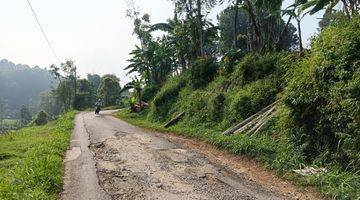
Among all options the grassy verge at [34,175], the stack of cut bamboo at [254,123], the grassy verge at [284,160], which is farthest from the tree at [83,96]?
the grassy verge at [34,175]

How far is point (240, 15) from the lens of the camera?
2040 inches

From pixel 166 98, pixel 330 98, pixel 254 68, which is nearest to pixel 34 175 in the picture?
pixel 330 98

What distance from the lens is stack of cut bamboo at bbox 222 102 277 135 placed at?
13.6m

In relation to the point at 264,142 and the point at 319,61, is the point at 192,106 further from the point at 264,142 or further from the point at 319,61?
the point at 319,61

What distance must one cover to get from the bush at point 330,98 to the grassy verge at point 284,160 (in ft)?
1.42

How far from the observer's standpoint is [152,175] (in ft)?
31.9

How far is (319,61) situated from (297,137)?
2.06 metres

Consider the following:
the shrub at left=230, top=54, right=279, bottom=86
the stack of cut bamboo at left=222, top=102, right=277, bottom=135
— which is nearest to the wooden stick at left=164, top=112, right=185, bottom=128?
the shrub at left=230, top=54, right=279, bottom=86

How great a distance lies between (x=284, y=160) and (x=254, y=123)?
3977mm

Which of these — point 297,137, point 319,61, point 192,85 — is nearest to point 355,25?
point 319,61

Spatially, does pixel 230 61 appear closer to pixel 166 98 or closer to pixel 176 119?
pixel 176 119

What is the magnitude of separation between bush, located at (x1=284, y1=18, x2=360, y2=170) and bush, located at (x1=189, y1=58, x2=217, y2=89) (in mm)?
12266

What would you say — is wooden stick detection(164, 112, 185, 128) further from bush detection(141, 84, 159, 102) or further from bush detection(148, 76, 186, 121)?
bush detection(141, 84, 159, 102)

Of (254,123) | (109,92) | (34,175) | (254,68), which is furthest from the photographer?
(109,92)
